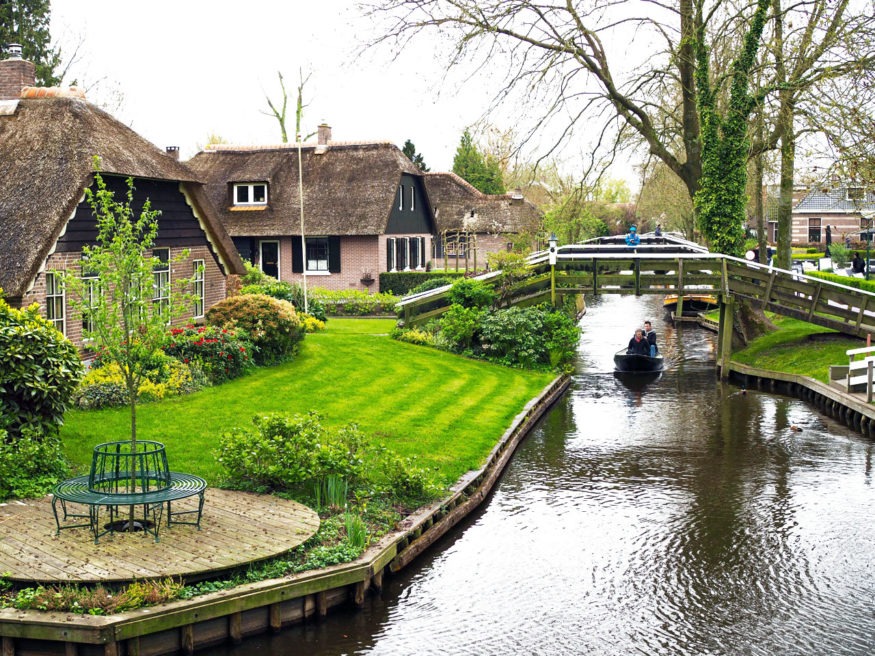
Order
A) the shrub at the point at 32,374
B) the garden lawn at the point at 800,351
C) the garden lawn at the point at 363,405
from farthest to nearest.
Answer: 1. the garden lawn at the point at 800,351
2. the garden lawn at the point at 363,405
3. the shrub at the point at 32,374

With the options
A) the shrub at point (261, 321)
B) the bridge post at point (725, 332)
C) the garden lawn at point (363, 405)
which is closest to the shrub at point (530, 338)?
the garden lawn at point (363, 405)

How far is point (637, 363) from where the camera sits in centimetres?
2834

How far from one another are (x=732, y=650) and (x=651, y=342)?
18771mm

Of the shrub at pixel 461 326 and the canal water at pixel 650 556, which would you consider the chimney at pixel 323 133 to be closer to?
the shrub at pixel 461 326

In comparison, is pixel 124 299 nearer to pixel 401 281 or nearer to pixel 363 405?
pixel 363 405

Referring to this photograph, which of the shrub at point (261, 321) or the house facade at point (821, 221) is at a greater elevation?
the house facade at point (821, 221)

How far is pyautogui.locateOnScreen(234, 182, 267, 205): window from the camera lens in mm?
44625

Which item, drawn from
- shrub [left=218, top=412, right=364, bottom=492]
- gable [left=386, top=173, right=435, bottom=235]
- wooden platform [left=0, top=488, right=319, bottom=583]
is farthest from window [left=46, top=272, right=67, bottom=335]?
gable [left=386, top=173, right=435, bottom=235]

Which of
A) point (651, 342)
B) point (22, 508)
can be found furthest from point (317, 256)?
point (22, 508)

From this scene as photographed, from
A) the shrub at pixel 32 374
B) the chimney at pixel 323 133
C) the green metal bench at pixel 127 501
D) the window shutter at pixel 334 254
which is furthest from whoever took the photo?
the chimney at pixel 323 133

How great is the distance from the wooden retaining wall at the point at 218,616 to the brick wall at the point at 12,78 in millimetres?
16220

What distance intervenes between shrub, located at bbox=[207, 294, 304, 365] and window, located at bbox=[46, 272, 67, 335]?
3528 mm

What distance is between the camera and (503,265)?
29.6 m

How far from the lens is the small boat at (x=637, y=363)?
2823 centimetres
